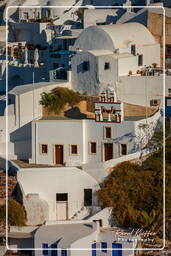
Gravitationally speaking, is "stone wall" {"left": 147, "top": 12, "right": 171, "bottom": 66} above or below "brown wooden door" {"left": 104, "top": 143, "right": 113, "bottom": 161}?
above

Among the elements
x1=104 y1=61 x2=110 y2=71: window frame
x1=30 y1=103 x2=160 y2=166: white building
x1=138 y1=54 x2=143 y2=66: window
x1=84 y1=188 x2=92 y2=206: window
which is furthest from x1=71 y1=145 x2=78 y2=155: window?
x1=138 y1=54 x2=143 y2=66: window

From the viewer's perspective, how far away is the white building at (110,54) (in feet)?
89.2

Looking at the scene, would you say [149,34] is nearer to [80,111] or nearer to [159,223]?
[80,111]

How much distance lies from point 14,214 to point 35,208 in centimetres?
54

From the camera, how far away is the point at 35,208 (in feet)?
79.2

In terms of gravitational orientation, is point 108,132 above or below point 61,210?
above

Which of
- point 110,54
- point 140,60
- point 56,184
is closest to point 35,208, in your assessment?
point 56,184

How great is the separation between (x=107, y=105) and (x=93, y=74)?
2.15 meters

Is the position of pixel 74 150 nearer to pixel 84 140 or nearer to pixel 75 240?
pixel 84 140

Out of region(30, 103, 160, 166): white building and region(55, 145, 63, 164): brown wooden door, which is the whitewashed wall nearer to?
region(30, 103, 160, 166): white building

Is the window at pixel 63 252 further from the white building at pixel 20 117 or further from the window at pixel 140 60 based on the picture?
the window at pixel 140 60

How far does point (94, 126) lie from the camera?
2520cm

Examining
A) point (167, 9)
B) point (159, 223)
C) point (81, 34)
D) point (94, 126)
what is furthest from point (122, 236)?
point (167, 9)

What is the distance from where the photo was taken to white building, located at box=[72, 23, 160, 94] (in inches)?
1070
